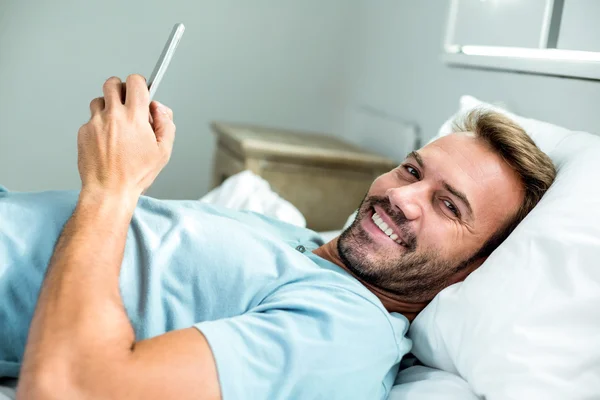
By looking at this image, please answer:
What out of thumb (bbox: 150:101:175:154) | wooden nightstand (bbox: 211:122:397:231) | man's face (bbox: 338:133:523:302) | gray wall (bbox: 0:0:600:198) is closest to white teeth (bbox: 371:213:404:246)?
man's face (bbox: 338:133:523:302)

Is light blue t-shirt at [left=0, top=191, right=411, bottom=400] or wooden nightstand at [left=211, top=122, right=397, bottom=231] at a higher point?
light blue t-shirt at [left=0, top=191, right=411, bottom=400]

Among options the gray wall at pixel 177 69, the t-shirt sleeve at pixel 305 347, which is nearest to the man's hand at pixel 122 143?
the t-shirt sleeve at pixel 305 347

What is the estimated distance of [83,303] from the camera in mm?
791

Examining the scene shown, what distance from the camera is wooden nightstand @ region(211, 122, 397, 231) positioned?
2.19m

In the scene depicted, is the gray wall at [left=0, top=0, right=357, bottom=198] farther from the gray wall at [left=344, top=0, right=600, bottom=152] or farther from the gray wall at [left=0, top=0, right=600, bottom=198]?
the gray wall at [left=344, top=0, right=600, bottom=152]

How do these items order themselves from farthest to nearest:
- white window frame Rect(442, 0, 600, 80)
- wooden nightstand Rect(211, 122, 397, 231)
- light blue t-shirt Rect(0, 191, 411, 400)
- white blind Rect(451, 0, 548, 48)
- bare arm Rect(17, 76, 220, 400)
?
wooden nightstand Rect(211, 122, 397, 231) → white blind Rect(451, 0, 548, 48) → white window frame Rect(442, 0, 600, 80) → light blue t-shirt Rect(0, 191, 411, 400) → bare arm Rect(17, 76, 220, 400)

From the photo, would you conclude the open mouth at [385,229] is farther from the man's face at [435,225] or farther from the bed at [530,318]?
the bed at [530,318]

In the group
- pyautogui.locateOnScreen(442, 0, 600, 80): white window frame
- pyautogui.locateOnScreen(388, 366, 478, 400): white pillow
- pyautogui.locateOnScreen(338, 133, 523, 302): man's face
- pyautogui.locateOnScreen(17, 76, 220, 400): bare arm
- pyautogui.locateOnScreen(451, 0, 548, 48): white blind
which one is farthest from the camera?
pyautogui.locateOnScreen(451, 0, 548, 48): white blind

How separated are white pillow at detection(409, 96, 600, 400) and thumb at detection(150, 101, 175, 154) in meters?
0.48

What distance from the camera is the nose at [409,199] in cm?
118

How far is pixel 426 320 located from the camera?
110 centimetres

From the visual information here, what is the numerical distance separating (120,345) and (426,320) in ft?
1.68

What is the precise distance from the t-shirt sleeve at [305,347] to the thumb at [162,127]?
0.90 feet

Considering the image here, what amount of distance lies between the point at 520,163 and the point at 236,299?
1.79ft
